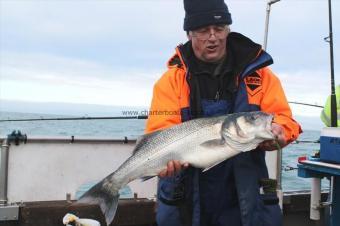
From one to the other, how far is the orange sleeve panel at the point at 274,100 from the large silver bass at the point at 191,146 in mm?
231

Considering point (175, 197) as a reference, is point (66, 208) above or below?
below

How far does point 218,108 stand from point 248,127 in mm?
347

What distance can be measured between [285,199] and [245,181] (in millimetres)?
2549

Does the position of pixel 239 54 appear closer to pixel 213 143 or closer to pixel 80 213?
pixel 213 143

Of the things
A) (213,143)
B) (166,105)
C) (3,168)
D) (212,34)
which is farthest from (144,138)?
(3,168)

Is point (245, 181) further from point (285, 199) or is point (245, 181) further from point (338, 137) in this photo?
→ point (285, 199)

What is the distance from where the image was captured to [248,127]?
3.07 metres

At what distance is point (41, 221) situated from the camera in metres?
4.52

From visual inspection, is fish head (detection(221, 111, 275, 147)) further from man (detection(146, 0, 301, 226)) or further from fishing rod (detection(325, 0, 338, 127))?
fishing rod (detection(325, 0, 338, 127))

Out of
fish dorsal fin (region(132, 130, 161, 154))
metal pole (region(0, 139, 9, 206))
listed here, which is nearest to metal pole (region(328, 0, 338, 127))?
fish dorsal fin (region(132, 130, 161, 154))

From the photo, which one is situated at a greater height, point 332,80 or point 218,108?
point 332,80

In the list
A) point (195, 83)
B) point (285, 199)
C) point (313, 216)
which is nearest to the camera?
point (195, 83)

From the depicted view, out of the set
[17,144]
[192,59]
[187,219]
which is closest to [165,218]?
[187,219]

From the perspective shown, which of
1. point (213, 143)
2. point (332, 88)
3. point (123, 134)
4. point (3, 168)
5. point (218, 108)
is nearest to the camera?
point (213, 143)
